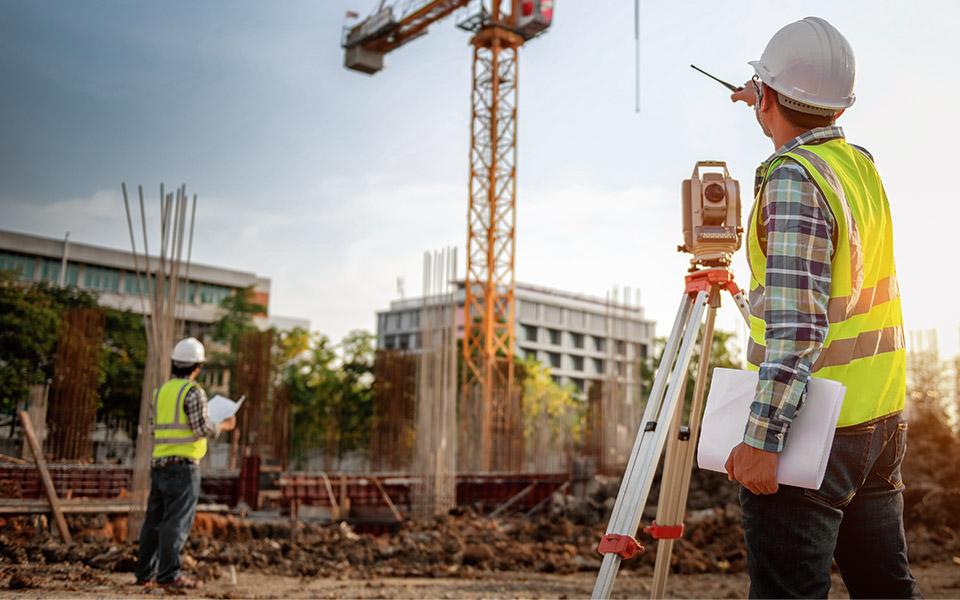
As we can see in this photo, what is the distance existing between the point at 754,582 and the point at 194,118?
7.73 m

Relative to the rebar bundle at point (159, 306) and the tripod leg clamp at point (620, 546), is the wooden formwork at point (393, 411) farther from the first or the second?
the tripod leg clamp at point (620, 546)

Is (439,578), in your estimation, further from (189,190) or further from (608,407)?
(608,407)

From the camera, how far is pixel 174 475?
489cm

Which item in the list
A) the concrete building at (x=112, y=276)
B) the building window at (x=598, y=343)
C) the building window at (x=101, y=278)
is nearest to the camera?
the concrete building at (x=112, y=276)

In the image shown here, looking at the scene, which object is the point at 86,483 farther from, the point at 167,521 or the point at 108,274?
the point at 108,274

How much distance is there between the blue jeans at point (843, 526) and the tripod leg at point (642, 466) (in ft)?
1.39

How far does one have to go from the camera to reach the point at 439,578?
259 inches

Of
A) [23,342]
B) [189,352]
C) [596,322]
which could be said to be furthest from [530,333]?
[189,352]

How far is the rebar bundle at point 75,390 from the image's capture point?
44.0 ft

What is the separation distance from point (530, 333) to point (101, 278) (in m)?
33.3

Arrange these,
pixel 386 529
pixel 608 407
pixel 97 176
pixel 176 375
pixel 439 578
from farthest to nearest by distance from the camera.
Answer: pixel 608 407
pixel 386 529
pixel 97 176
pixel 439 578
pixel 176 375

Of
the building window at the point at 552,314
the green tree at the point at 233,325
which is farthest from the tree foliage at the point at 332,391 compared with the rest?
the building window at the point at 552,314

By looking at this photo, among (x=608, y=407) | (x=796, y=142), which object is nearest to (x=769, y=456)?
(x=796, y=142)

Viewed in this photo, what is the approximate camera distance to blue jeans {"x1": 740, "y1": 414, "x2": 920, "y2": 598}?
60.5 inches
